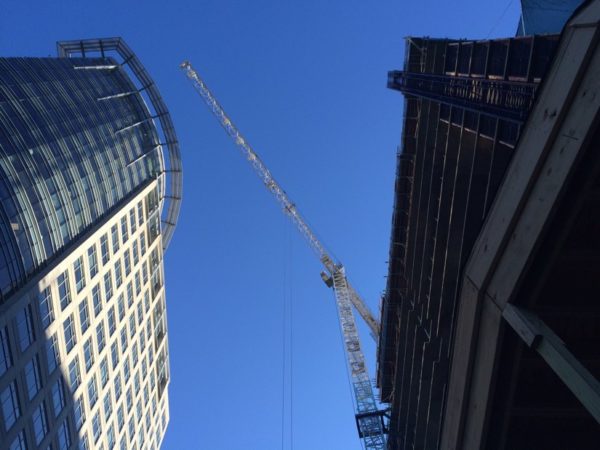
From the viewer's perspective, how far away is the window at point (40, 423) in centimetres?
4294

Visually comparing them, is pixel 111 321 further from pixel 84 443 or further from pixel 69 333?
pixel 84 443

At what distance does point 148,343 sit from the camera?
7838 centimetres

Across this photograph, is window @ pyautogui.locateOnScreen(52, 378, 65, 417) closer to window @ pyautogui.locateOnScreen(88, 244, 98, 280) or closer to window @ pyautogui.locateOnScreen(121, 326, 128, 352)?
window @ pyautogui.locateOnScreen(88, 244, 98, 280)

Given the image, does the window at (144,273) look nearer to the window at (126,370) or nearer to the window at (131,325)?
the window at (131,325)

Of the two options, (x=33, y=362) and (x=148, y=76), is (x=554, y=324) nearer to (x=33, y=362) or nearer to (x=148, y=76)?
(x=33, y=362)

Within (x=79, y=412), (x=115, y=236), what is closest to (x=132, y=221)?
(x=115, y=236)

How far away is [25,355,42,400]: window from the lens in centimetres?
4197

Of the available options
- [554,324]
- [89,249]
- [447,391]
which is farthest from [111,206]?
[554,324]

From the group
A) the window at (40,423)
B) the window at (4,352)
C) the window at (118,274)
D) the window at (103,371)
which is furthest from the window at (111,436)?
the window at (4,352)

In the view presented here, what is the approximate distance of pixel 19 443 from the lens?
40.0 meters

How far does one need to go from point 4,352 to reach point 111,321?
2391cm

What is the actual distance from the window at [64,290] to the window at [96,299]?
21.7ft

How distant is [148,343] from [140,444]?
527 inches

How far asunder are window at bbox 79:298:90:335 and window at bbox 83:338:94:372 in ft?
5.23
